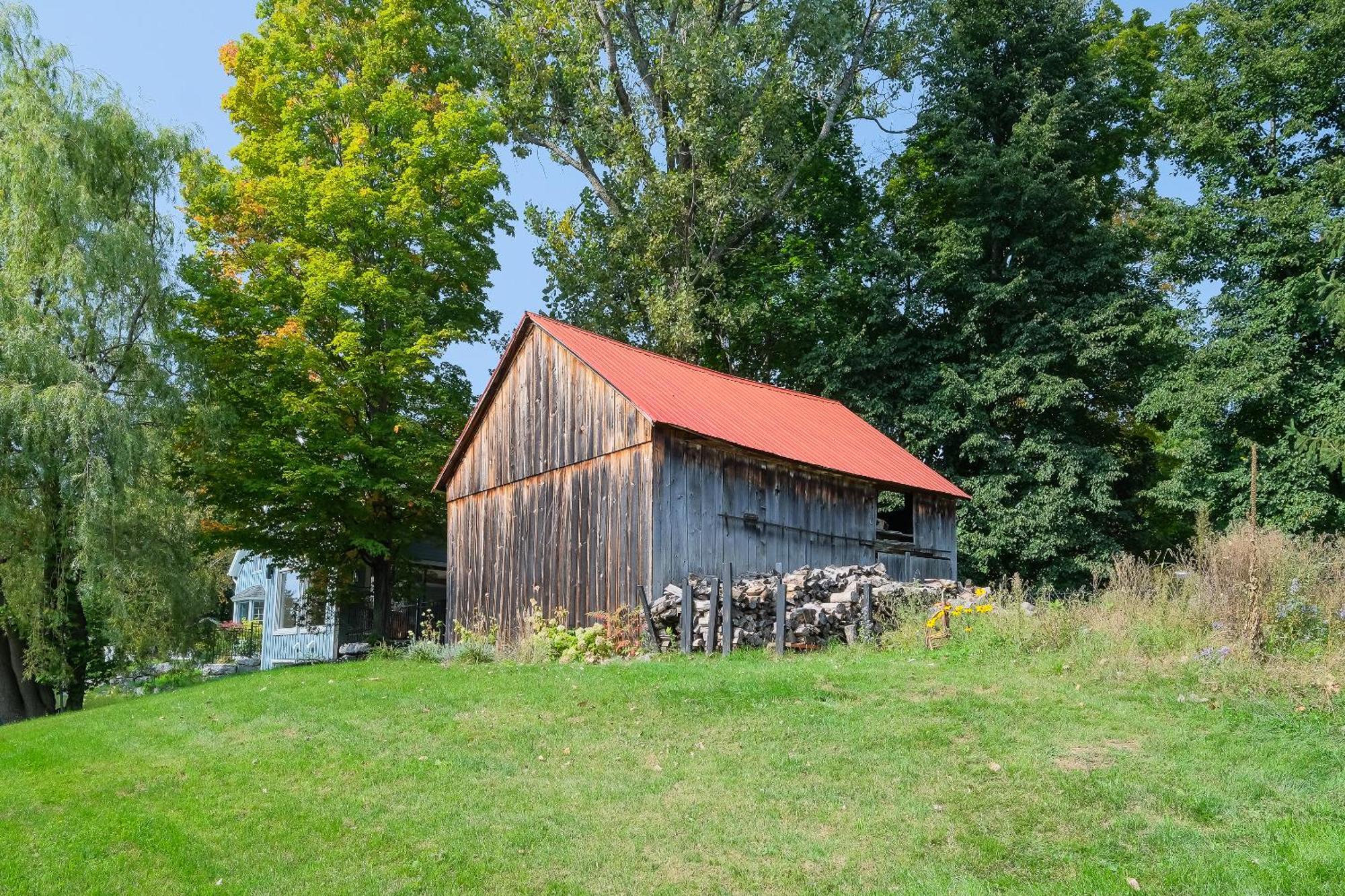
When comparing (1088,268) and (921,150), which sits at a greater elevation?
(921,150)

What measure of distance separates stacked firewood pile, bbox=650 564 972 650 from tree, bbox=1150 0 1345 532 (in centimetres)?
1167

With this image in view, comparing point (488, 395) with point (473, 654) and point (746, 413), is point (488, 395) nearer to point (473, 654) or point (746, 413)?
point (746, 413)

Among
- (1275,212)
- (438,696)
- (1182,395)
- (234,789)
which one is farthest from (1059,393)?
(234,789)

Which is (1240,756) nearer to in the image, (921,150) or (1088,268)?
(1088,268)

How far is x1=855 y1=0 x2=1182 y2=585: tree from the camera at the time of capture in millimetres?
27141

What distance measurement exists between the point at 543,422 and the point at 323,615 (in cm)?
1362

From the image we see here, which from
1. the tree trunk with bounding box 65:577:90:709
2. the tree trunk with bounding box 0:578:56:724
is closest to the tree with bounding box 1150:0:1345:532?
the tree trunk with bounding box 65:577:90:709

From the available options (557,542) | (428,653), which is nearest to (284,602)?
(428,653)

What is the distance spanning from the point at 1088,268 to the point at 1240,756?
73.3 feet

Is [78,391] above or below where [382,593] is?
above

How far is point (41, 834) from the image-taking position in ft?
27.5

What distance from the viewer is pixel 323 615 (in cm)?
2992

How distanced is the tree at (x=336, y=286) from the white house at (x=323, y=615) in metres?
2.73

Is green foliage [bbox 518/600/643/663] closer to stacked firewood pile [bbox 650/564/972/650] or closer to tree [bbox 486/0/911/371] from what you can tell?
stacked firewood pile [bbox 650/564/972/650]
